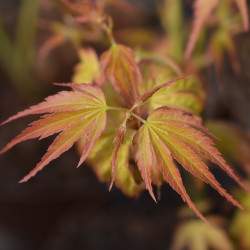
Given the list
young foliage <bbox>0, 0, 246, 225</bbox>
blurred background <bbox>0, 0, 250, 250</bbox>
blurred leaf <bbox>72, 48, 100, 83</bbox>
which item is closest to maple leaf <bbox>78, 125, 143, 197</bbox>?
young foliage <bbox>0, 0, 246, 225</bbox>

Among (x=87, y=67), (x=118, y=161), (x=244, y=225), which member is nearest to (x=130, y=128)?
(x=118, y=161)

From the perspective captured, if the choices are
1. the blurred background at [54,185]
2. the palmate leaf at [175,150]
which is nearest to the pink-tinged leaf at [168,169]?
the palmate leaf at [175,150]

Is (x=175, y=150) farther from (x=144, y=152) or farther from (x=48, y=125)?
(x=48, y=125)

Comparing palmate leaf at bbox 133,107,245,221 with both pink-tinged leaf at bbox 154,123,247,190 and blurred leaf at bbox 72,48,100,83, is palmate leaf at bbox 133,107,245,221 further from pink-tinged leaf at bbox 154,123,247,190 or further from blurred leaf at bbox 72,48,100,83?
blurred leaf at bbox 72,48,100,83

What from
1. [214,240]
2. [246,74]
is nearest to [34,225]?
[214,240]

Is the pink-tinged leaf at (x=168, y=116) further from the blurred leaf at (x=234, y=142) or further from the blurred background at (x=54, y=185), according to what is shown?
the blurred background at (x=54, y=185)

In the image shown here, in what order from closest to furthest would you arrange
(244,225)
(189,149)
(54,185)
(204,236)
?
(189,149) → (244,225) → (204,236) → (54,185)
